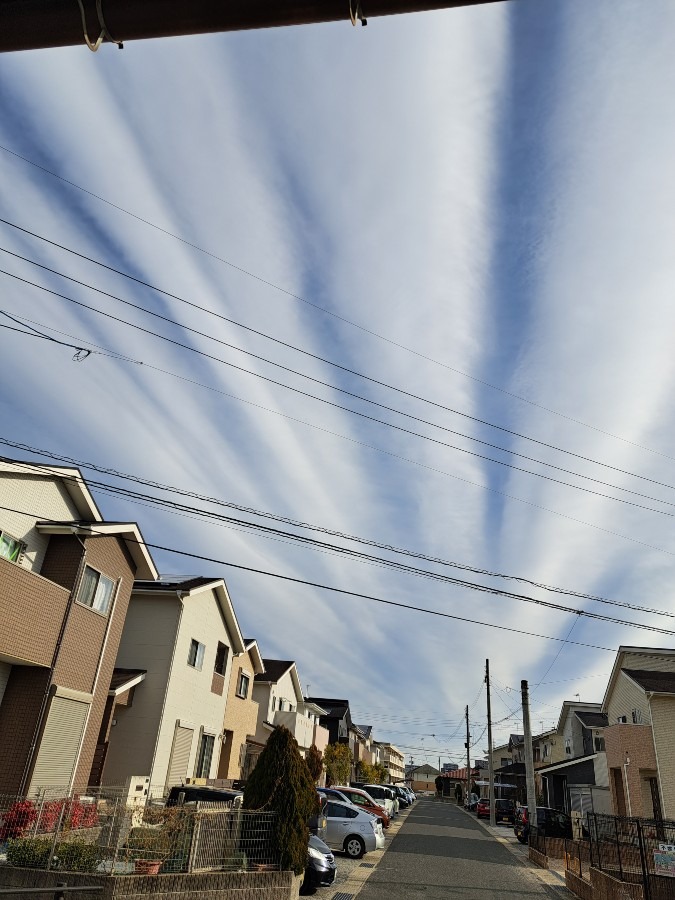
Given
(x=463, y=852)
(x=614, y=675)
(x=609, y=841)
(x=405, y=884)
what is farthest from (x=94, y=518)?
(x=614, y=675)

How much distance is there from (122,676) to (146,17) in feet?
72.7

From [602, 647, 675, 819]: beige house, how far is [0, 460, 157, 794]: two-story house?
73.9 feet

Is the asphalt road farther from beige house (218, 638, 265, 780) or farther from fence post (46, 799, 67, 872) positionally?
beige house (218, 638, 265, 780)

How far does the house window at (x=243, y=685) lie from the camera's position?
31.7m

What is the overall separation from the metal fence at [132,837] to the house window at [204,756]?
13.9 meters

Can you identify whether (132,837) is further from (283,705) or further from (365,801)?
(283,705)

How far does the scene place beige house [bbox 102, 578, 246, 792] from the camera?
71.7 feet

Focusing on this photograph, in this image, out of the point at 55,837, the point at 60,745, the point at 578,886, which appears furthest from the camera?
the point at 60,745

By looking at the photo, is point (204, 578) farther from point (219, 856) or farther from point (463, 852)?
point (219, 856)

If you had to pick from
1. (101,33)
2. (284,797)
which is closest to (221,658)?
(284,797)

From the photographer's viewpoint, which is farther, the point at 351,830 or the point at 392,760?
the point at 392,760

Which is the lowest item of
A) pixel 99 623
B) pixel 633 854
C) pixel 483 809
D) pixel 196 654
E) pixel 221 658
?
pixel 633 854

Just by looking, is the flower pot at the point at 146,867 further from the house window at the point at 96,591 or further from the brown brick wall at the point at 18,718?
the house window at the point at 96,591

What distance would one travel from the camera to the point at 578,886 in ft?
49.6
